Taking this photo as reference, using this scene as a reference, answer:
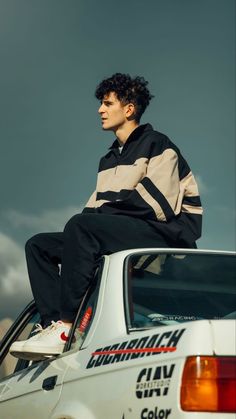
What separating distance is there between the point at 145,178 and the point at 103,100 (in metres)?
0.97

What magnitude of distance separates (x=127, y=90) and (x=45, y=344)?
208 cm

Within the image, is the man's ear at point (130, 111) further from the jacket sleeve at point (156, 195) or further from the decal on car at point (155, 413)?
the decal on car at point (155, 413)

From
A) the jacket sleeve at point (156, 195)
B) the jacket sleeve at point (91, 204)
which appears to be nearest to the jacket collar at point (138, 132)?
the jacket sleeve at point (156, 195)

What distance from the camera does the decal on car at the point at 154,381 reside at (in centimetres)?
279

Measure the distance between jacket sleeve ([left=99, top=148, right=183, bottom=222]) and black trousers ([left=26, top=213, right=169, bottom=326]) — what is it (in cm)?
9

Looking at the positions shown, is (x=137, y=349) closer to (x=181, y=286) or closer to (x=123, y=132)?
(x=181, y=286)

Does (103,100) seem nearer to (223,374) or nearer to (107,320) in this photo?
Result: (107,320)

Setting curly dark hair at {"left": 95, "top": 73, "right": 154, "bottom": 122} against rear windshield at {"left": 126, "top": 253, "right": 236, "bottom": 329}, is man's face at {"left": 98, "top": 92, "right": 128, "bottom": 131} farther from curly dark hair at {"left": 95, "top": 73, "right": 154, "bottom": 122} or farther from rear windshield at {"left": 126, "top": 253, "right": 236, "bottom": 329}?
rear windshield at {"left": 126, "top": 253, "right": 236, "bottom": 329}

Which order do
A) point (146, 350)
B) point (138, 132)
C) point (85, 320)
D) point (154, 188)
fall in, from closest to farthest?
point (146, 350) < point (85, 320) < point (154, 188) < point (138, 132)

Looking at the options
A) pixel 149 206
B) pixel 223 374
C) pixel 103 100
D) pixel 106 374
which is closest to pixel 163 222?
pixel 149 206

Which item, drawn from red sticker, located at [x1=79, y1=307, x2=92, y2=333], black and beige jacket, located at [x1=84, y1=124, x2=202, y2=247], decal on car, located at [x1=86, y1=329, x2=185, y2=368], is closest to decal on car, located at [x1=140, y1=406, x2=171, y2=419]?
decal on car, located at [x1=86, y1=329, x2=185, y2=368]

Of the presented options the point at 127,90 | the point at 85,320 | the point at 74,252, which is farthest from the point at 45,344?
the point at 127,90

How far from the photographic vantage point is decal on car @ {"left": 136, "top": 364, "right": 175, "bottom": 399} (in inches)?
110

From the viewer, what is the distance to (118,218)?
4.53 metres
